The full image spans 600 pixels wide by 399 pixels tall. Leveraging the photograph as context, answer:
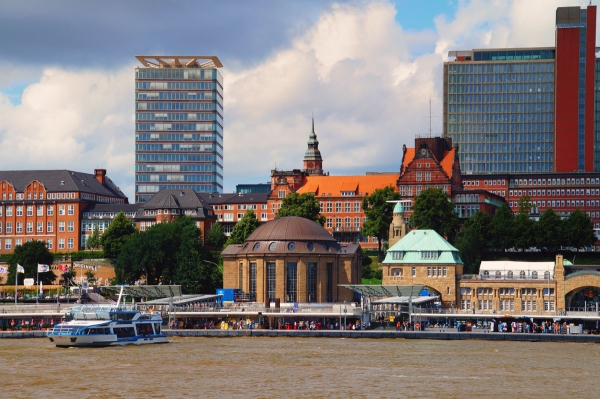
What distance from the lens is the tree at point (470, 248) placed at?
179500 millimetres

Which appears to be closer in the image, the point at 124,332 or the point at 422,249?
the point at 124,332

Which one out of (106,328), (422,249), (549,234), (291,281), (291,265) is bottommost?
(106,328)

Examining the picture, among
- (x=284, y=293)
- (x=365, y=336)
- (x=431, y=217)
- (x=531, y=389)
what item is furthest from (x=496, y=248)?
(x=531, y=389)

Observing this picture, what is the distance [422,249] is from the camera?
550ft

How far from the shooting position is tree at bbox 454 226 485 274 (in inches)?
7067

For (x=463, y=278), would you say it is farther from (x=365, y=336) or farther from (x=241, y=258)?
(x=365, y=336)

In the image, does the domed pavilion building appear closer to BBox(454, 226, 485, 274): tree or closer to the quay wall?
BBox(454, 226, 485, 274): tree

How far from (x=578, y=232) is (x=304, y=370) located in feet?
363

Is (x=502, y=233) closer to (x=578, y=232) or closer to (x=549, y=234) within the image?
(x=549, y=234)

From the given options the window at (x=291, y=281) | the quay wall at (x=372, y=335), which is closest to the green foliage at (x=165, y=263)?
the window at (x=291, y=281)

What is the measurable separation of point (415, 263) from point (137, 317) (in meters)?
62.0

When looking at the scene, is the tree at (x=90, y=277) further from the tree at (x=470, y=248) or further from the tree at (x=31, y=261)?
the tree at (x=470, y=248)

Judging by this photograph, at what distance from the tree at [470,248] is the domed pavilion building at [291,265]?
19575 millimetres

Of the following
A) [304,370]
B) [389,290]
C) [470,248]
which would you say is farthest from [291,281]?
[304,370]
